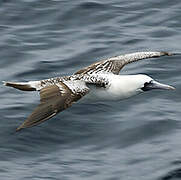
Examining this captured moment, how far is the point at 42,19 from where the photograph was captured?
1884cm

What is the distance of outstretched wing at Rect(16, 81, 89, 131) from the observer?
1118cm

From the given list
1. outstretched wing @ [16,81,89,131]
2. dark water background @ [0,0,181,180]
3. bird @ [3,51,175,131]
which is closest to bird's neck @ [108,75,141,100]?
bird @ [3,51,175,131]

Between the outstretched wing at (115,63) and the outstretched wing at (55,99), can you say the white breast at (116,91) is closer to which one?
the outstretched wing at (55,99)

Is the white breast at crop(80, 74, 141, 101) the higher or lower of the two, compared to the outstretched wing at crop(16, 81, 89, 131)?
lower

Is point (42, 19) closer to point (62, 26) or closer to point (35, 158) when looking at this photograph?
point (62, 26)

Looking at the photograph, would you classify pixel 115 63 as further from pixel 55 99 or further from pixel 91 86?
pixel 55 99

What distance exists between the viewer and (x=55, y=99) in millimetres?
11805

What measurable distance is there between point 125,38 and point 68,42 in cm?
141

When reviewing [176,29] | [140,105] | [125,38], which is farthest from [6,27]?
[140,105]

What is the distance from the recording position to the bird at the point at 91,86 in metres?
11.7

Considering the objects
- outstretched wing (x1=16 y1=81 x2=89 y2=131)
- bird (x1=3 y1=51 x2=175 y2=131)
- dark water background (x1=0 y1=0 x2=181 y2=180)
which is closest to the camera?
outstretched wing (x1=16 y1=81 x2=89 y2=131)

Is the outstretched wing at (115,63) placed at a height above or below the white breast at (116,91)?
above

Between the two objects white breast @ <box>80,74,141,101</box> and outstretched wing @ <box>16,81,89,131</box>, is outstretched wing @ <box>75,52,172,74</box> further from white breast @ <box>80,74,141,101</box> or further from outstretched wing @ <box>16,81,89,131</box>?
outstretched wing @ <box>16,81,89,131</box>

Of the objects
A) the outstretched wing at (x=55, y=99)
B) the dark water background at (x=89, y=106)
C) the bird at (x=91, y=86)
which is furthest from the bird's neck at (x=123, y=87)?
the outstretched wing at (x=55, y=99)
